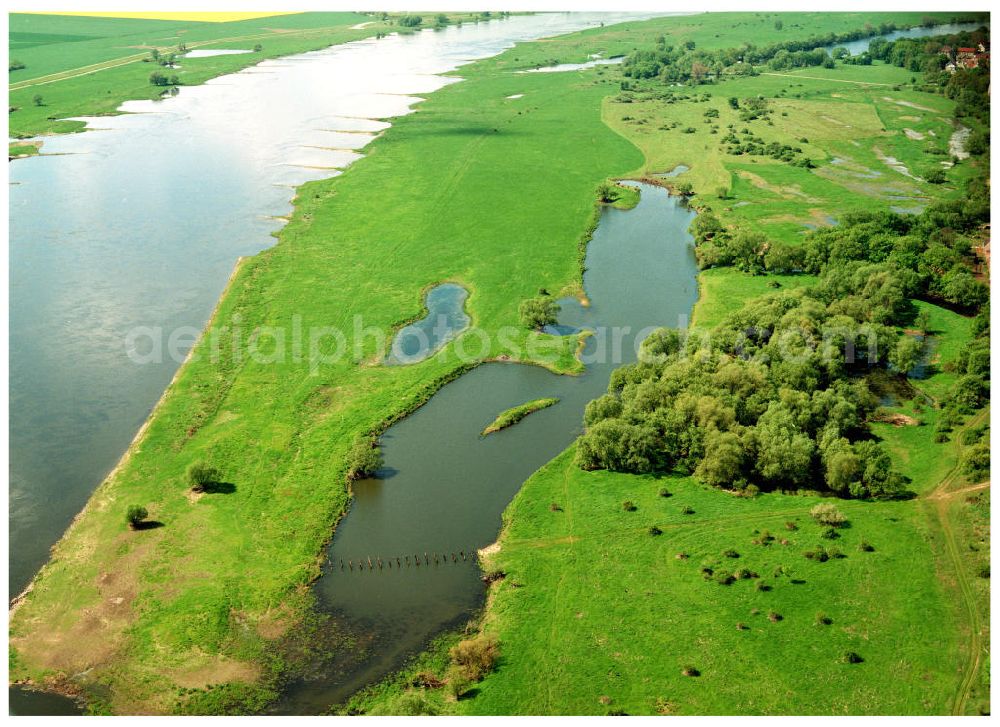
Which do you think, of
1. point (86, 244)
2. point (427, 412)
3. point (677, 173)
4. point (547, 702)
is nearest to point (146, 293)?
point (86, 244)

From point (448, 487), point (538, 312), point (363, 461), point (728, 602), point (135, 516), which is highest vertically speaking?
point (538, 312)

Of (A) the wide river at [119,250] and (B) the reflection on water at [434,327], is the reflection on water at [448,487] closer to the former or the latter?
(A) the wide river at [119,250]

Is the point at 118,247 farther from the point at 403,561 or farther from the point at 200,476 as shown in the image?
the point at 403,561

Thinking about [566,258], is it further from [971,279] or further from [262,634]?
[262,634]

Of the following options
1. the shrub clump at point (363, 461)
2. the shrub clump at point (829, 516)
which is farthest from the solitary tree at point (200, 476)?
the shrub clump at point (829, 516)

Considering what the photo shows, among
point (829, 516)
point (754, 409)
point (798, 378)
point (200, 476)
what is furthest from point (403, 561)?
point (798, 378)

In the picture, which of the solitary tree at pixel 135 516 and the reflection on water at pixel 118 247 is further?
the reflection on water at pixel 118 247
